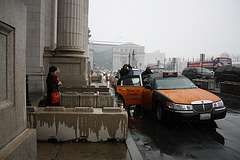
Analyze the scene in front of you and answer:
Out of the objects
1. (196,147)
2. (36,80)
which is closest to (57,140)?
(196,147)

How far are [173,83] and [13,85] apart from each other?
19.8ft

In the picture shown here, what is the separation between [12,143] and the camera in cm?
261

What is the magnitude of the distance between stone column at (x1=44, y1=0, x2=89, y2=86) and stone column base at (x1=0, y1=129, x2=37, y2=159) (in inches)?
337

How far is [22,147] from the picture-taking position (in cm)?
268

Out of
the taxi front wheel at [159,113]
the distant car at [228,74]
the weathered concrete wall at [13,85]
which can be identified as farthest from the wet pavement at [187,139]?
the distant car at [228,74]

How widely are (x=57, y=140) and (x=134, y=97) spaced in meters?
4.75

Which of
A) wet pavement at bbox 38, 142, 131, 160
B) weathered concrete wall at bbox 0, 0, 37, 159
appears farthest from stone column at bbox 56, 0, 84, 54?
weathered concrete wall at bbox 0, 0, 37, 159

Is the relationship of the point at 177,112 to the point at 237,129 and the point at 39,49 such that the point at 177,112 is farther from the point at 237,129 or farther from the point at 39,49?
the point at 39,49

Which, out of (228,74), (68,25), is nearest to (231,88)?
(228,74)

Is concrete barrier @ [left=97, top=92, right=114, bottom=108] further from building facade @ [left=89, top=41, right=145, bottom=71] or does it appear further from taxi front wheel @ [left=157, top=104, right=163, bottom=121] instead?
building facade @ [left=89, top=41, right=145, bottom=71]

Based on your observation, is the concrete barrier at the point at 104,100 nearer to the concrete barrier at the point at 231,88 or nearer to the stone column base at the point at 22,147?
the stone column base at the point at 22,147

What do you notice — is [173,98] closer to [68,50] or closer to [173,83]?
[173,83]

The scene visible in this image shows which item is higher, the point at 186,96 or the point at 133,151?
the point at 186,96

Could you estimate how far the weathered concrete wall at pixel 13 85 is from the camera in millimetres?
2451
